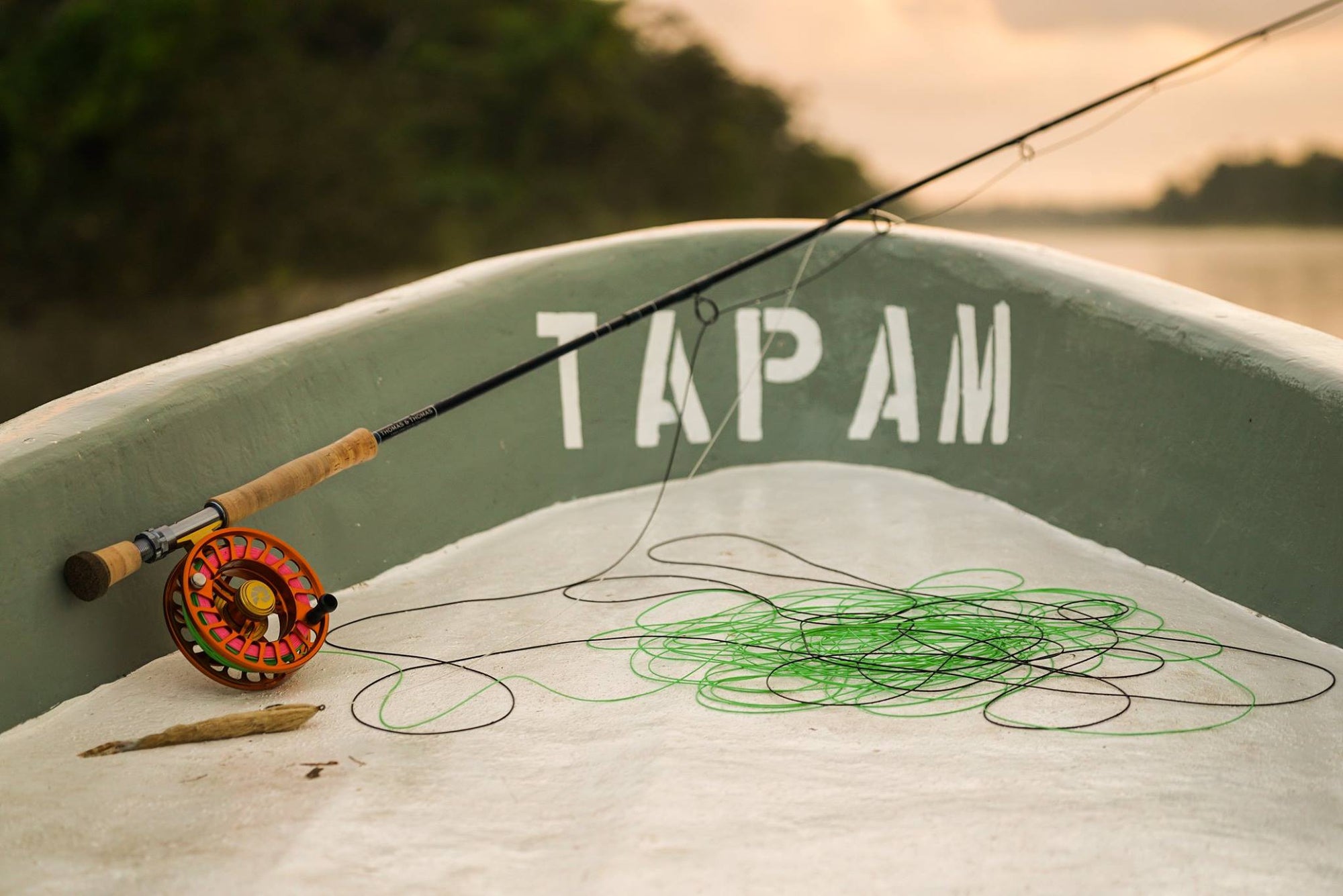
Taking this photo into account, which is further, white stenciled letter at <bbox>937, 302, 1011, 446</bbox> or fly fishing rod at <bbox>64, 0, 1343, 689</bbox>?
white stenciled letter at <bbox>937, 302, 1011, 446</bbox>

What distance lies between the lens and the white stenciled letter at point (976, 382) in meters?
3.62

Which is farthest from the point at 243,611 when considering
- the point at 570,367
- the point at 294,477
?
the point at 570,367

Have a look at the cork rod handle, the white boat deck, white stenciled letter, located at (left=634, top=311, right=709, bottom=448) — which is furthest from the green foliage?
the white boat deck

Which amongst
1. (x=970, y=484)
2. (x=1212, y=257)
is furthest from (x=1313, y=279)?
(x=970, y=484)

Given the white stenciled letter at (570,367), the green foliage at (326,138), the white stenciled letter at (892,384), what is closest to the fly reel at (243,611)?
the white stenciled letter at (570,367)

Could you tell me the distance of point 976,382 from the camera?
3.70 meters

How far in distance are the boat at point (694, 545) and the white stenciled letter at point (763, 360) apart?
1 centimetres

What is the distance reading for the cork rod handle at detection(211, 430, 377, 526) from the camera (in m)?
2.49

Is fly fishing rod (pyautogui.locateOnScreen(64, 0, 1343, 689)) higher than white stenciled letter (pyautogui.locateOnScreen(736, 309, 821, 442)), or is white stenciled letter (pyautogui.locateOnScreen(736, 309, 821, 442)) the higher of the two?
white stenciled letter (pyautogui.locateOnScreen(736, 309, 821, 442))

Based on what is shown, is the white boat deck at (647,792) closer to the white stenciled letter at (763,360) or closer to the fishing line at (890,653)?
the fishing line at (890,653)

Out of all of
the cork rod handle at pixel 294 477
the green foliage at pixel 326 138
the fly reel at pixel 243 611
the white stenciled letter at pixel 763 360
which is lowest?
the fly reel at pixel 243 611

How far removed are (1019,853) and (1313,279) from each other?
12309 mm

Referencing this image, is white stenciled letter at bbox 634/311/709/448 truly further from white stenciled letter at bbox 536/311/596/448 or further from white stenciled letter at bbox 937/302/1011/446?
white stenciled letter at bbox 937/302/1011/446

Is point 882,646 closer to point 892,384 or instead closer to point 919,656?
point 919,656
